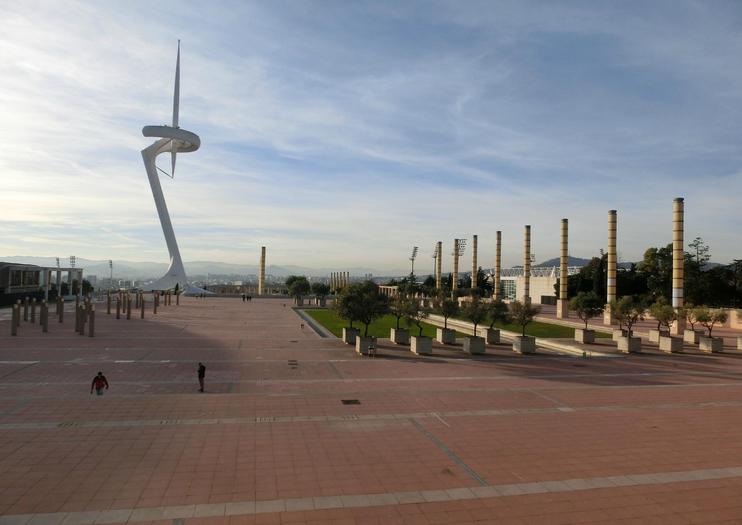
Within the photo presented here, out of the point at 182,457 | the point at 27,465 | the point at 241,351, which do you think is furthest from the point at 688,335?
the point at 27,465

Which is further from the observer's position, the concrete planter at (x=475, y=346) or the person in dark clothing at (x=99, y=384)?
the concrete planter at (x=475, y=346)

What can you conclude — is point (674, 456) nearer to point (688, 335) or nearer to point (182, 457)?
point (182, 457)

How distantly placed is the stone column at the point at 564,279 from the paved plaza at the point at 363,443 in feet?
83.8

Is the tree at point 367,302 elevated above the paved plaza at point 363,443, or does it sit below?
above

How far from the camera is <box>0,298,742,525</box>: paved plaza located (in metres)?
7.58

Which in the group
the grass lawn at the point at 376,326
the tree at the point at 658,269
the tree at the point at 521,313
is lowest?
the grass lawn at the point at 376,326

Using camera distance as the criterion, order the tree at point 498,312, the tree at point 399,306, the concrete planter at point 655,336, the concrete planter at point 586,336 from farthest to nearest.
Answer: the concrete planter at point 655,336 → the concrete planter at point 586,336 → the tree at point 498,312 → the tree at point 399,306

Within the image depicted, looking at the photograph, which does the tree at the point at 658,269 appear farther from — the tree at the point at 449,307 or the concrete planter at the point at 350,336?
the concrete planter at the point at 350,336

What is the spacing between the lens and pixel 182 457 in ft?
30.9

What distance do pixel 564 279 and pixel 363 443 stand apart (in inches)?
1612

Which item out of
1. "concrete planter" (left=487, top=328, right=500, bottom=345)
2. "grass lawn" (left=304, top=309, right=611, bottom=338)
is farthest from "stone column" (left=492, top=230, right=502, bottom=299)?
"concrete planter" (left=487, top=328, right=500, bottom=345)

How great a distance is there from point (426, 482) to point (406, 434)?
2.54 meters

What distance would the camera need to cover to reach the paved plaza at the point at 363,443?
7578 mm

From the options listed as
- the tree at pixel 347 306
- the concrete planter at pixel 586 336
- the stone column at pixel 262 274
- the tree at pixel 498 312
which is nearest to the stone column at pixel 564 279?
the concrete planter at pixel 586 336
